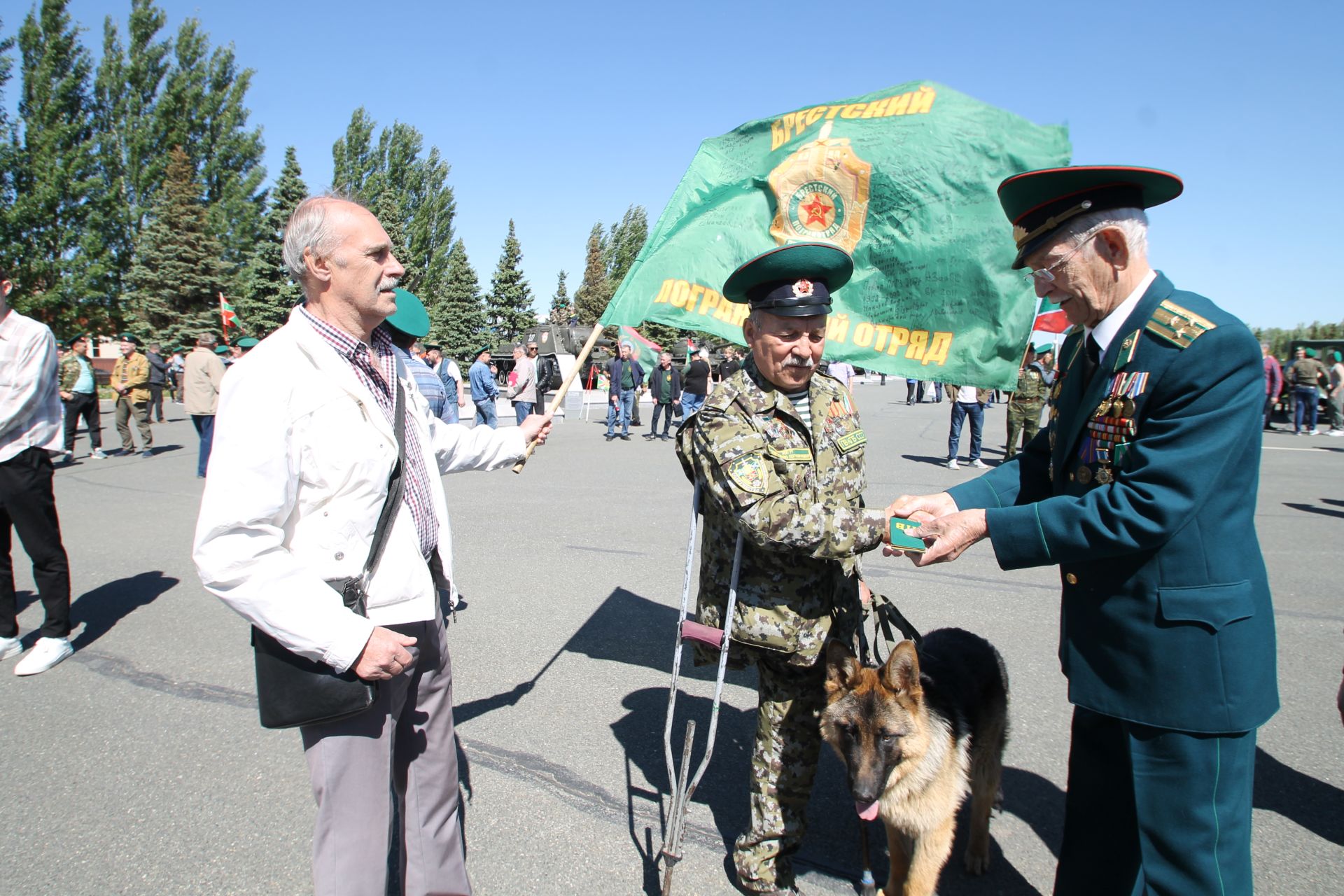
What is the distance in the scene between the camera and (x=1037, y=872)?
9.50 ft

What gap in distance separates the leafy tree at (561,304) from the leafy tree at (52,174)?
33093mm

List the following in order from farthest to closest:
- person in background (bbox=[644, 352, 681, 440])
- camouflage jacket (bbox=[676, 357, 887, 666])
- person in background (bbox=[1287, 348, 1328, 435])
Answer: person in background (bbox=[1287, 348, 1328, 435]) → person in background (bbox=[644, 352, 681, 440]) → camouflage jacket (bbox=[676, 357, 887, 666])

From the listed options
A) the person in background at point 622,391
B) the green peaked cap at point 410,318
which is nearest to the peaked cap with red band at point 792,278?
the green peaked cap at point 410,318

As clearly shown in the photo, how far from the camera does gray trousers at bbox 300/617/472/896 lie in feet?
6.71

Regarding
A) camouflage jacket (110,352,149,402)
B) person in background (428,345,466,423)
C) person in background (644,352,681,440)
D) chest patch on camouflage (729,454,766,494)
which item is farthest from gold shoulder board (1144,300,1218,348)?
camouflage jacket (110,352,149,402)

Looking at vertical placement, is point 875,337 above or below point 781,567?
above

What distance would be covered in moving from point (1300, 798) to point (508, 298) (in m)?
52.2

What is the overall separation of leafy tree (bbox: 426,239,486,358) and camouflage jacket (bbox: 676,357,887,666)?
3912cm

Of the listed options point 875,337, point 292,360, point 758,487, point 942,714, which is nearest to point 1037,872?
Result: point 942,714

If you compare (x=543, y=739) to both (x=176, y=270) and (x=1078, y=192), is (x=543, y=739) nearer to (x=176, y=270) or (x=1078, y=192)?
(x=1078, y=192)

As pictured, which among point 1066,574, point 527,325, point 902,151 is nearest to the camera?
point 1066,574

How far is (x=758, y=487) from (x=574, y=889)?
1.71 metres

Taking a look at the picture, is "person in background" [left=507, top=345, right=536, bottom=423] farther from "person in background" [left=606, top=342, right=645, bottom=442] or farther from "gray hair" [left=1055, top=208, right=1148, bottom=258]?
"gray hair" [left=1055, top=208, right=1148, bottom=258]

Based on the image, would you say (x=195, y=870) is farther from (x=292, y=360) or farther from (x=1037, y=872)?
(x=1037, y=872)
